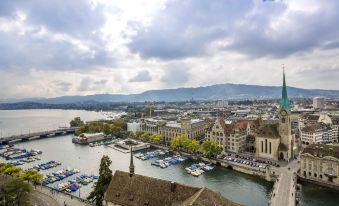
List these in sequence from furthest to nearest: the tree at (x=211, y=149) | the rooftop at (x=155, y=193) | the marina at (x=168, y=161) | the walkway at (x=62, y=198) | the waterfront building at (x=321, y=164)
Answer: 1. the tree at (x=211, y=149)
2. the marina at (x=168, y=161)
3. the waterfront building at (x=321, y=164)
4. the walkway at (x=62, y=198)
5. the rooftop at (x=155, y=193)

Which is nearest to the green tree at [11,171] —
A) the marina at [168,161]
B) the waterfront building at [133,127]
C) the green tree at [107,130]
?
the marina at [168,161]

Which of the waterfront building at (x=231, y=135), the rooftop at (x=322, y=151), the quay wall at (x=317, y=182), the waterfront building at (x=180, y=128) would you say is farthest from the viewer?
the waterfront building at (x=180, y=128)

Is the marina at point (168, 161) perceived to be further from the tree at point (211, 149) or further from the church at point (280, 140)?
the church at point (280, 140)

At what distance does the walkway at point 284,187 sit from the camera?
4281cm

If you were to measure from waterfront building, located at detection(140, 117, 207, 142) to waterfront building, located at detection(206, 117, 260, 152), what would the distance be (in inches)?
463

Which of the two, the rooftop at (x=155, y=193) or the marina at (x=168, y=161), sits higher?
the rooftop at (x=155, y=193)

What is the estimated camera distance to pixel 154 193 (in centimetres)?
3022

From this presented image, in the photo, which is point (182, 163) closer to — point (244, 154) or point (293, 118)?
point (244, 154)

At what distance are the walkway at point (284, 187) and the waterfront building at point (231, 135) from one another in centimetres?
1761

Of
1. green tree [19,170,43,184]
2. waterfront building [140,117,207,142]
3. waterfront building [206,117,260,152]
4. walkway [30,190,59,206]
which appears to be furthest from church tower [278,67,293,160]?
green tree [19,170,43,184]

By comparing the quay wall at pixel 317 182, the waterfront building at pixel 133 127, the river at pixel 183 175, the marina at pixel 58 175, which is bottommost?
the river at pixel 183 175

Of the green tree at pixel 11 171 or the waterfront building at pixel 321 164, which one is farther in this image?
the green tree at pixel 11 171

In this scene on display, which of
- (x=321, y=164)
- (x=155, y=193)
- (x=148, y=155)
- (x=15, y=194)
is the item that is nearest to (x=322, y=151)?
(x=321, y=164)

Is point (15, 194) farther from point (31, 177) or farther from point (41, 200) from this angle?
point (31, 177)
